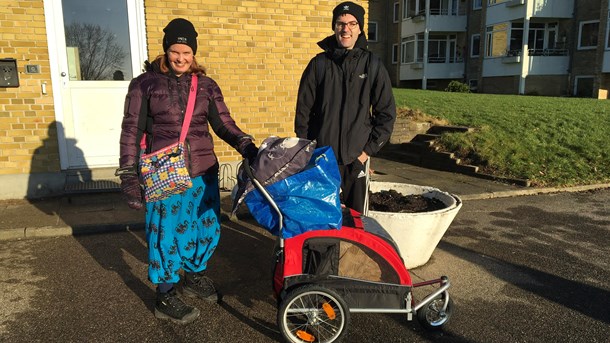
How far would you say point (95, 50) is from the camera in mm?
6844

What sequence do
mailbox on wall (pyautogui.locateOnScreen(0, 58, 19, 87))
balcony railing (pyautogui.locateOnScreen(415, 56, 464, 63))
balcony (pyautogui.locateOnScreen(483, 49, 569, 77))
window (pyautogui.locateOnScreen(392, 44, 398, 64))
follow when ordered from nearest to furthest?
mailbox on wall (pyautogui.locateOnScreen(0, 58, 19, 87)) < balcony (pyautogui.locateOnScreen(483, 49, 569, 77)) < balcony railing (pyautogui.locateOnScreen(415, 56, 464, 63)) < window (pyautogui.locateOnScreen(392, 44, 398, 64))

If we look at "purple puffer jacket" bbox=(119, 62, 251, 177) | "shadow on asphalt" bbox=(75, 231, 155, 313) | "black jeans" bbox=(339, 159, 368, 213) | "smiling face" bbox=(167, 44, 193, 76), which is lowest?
"shadow on asphalt" bbox=(75, 231, 155, 313)

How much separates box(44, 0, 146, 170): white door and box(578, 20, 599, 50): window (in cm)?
2729

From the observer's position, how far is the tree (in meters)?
6.74

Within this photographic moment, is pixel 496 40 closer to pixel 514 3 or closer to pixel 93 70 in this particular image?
pixel 514 3

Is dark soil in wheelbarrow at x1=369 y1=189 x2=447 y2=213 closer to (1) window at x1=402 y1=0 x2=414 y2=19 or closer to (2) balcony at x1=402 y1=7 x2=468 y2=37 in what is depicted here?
(2) balcony at x1=402 y1=7 x2=468 y2=37

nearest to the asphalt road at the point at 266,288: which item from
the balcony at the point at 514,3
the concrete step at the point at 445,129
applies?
the concrete step at the point at 445,129

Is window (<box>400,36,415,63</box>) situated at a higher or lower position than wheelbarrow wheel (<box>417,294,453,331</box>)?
higher

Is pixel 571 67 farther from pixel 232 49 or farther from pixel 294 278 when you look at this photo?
pixel 294 278

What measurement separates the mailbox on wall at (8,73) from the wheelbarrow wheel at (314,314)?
542 cm

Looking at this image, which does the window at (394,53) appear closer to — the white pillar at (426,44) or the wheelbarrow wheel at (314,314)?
the white pillar at (426,44)

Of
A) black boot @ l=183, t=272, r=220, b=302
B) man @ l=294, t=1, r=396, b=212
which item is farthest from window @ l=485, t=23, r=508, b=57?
black boot @ l=183, t=272, r=220, b=302

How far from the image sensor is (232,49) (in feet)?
23.6

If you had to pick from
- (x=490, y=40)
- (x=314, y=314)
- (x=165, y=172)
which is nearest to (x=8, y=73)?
(x=165, y=172)
